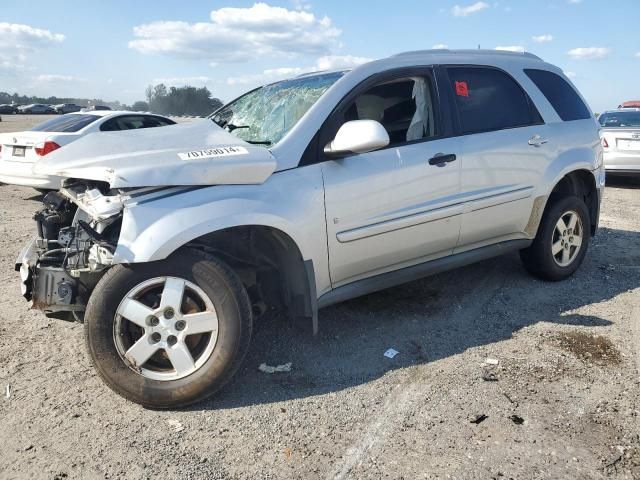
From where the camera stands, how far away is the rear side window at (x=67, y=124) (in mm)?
8398

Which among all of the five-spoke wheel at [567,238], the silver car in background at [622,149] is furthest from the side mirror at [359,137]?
the silver car in background at [622,149]

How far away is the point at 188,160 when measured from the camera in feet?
9.24

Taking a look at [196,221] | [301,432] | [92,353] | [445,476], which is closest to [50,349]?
[92,353]

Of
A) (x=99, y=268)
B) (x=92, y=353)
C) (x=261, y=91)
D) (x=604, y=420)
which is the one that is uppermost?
(x=261, y=91)

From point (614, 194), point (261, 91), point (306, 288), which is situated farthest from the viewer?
point (614, 194)

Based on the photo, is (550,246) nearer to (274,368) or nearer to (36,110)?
(274,368)

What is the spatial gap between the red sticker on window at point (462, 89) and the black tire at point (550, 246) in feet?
4.37

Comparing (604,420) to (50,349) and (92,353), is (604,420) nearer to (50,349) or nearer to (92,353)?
(92,353)

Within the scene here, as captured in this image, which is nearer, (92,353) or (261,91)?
(92,353)

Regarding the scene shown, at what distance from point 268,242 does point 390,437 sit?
1.36 m

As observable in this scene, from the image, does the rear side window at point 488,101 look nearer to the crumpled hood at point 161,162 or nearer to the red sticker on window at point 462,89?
the red sticker on window at point 462,89

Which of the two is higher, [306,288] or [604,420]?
[306,288]

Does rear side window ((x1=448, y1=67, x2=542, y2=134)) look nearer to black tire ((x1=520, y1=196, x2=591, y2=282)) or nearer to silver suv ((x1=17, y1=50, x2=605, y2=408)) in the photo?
silver suv ((x1=17, y1=50, x2=605, y2=408))

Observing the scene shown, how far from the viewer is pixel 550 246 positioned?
14.8 feet
